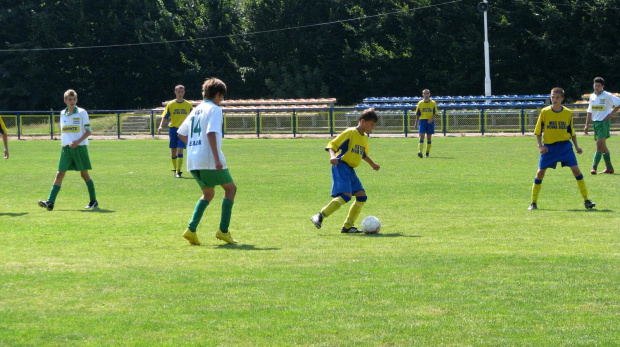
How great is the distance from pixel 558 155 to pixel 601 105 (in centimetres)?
646

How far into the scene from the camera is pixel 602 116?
18.6m

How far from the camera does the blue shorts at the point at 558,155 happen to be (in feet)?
42.2

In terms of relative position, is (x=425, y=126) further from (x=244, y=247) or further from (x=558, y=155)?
(x=244, y=247)

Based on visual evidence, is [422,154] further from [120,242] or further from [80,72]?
[80,72]

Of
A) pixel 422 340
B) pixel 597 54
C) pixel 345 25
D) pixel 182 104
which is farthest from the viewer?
pixel 345 25

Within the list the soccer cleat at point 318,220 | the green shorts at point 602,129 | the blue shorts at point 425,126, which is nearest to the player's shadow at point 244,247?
the soccer cleat at point 318,220

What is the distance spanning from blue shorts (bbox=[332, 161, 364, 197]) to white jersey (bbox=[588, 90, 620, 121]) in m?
9.77

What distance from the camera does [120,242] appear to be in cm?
980

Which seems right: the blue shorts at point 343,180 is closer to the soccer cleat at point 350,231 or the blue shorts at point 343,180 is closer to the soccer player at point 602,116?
the soccer cleat at point 350,231

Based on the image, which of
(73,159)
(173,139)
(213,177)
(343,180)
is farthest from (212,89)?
(173,139)

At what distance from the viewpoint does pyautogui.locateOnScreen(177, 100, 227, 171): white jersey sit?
9.05m

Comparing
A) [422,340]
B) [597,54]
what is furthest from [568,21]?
[422,340]

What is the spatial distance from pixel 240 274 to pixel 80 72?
60.6 metres

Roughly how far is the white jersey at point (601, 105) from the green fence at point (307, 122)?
2031cm
